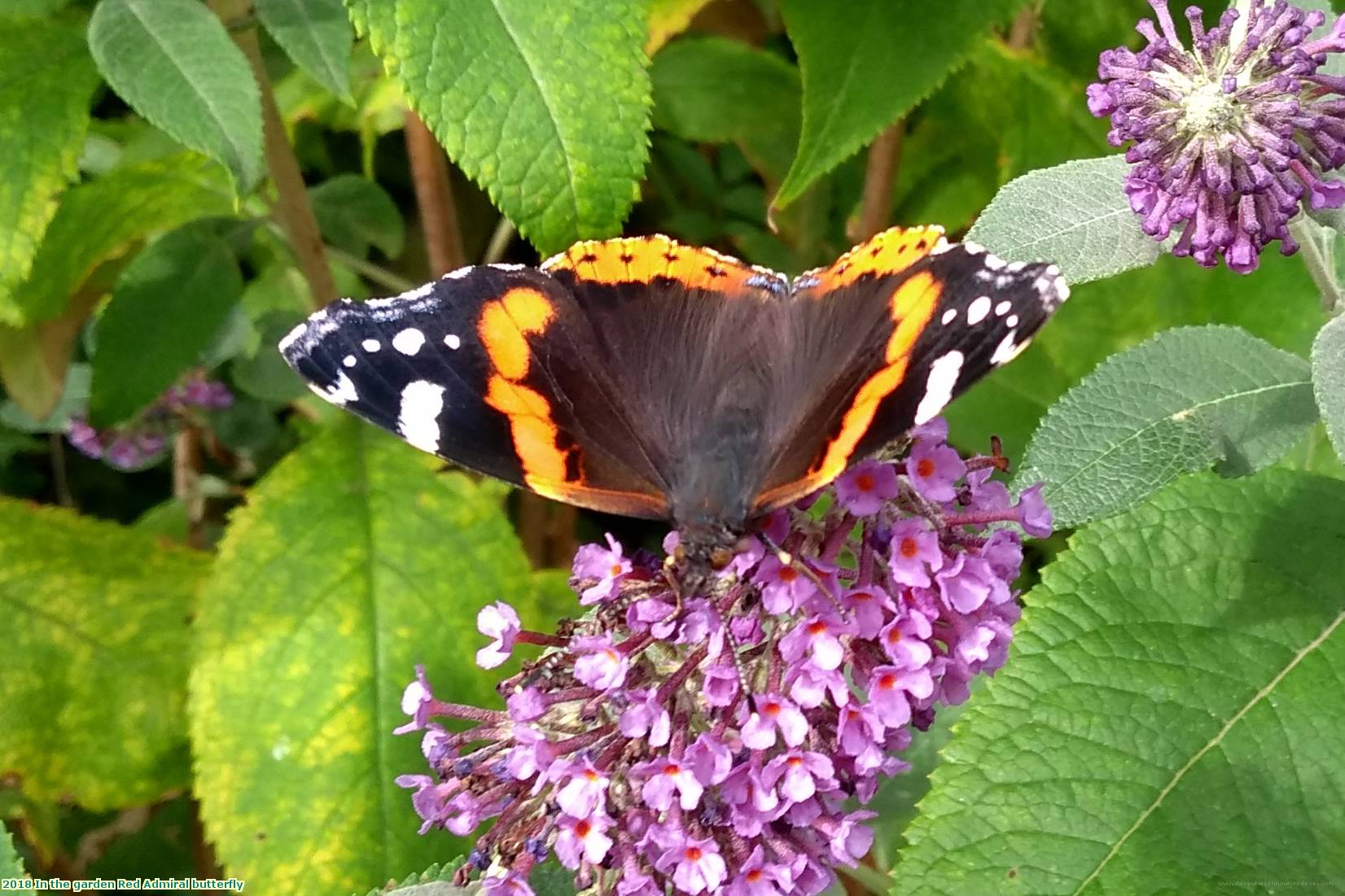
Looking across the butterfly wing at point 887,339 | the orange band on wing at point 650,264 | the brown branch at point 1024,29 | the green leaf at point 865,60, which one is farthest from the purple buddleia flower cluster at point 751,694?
the brown branch at point 1024,29

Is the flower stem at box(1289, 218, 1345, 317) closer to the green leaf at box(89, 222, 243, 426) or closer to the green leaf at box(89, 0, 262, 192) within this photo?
the green leaf at box(89, 0, 262, 192)

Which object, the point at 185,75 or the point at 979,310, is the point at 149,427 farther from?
the point at 979,310

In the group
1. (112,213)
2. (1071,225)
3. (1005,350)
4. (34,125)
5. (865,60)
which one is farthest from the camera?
(112,213)

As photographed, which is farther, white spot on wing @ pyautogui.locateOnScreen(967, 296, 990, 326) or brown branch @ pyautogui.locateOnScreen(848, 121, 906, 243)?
brown branch @ pyautogui.locateOnScreen(848, 121, 906, 243)

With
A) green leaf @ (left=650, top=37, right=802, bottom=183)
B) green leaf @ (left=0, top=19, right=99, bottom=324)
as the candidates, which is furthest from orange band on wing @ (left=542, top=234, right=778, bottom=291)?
green leaf @ (left=650, top=37, right=802, bottom=183)

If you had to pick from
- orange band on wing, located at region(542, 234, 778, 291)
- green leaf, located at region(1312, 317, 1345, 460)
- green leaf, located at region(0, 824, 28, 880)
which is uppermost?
green leaf, located at region(1312, 317, 1345, 460)

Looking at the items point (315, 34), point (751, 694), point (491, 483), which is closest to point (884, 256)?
point (751, 694)
